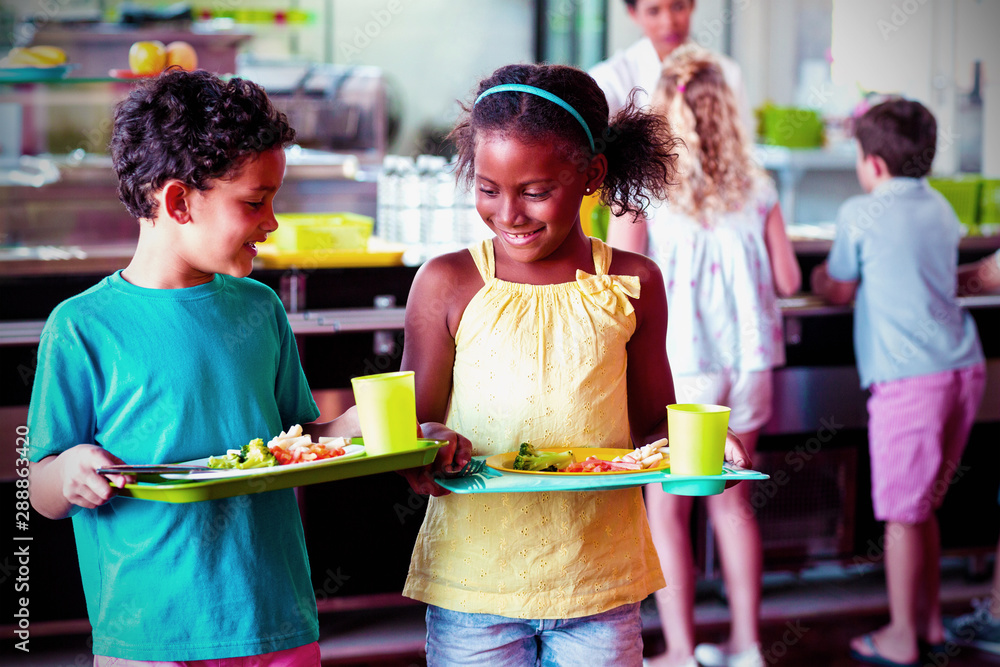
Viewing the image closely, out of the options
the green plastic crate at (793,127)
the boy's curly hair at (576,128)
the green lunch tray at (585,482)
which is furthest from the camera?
the green plastic crate at (793,127)

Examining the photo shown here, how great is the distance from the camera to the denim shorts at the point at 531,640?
1.23m

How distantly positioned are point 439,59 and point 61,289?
2.86 meters

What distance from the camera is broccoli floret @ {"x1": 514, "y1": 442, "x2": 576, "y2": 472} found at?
46.8 inches

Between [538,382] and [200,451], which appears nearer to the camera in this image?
[200,451]

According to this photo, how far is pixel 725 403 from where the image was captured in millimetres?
2447

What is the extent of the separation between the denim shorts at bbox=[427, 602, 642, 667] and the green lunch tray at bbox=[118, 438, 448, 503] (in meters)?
0.24

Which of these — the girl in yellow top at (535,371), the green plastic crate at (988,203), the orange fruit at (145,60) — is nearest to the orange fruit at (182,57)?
the orange fruit at (145,60)

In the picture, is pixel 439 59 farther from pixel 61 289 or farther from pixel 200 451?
pixel 200 451

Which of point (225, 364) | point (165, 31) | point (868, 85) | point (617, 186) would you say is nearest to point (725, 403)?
point (617, 186)

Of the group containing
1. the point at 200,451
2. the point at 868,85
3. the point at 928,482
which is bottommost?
the point at 928,482

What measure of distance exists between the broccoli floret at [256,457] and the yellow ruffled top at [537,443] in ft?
0.93

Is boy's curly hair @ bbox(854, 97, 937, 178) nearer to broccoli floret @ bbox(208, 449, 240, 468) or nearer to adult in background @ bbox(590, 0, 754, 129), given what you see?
adult in background @ bbox(590, 0, 754, 129)

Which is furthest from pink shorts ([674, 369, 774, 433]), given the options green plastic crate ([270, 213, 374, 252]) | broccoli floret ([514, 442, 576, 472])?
broccoli floret ([514, 442, 576, 472])

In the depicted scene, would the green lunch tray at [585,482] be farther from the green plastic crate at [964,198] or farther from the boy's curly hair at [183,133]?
the green plastic crate at [964,198]
